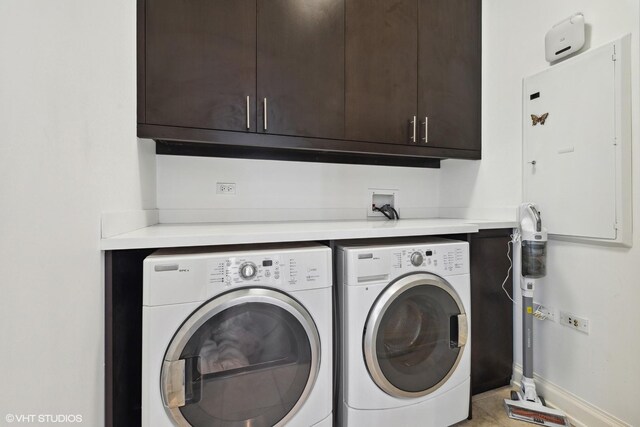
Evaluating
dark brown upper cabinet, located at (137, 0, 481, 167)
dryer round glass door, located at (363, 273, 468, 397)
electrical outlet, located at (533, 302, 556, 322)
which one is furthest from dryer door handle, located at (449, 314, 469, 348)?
dark brown upper cabinet, located at (137, 0, 481, 167)

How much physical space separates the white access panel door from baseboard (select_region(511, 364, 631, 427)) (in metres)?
0.82

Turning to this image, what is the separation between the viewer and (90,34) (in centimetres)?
80

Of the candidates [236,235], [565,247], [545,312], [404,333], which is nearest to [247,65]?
[236,235]

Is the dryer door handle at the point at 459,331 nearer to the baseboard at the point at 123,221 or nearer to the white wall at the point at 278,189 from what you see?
the white wall at the point at 278,189

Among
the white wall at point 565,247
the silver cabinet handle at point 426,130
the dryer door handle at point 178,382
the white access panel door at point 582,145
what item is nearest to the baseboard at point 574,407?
the white wall at point 565,247

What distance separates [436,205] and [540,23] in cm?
126

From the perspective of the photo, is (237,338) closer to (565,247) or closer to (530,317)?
(530,317)

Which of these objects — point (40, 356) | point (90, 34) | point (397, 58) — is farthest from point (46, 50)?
point (397, 58)

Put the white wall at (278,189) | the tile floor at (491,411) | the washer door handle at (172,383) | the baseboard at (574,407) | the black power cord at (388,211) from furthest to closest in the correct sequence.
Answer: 1. the black power cord at (388,211)
2. the white wall at (278,189)
3. the tile floor at (491,411)
4. the baseboard at (574,407)
5. the washer door handle at (172,383)

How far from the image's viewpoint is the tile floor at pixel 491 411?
4.51 ft

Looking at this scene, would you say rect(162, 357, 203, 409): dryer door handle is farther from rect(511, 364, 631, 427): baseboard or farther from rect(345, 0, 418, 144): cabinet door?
rect(511, 364, 631, 427): baseboard

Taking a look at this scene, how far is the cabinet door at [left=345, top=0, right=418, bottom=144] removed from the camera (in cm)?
159

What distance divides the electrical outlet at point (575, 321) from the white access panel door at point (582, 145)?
414 mm

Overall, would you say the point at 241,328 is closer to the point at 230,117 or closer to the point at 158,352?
the point at 158,352
